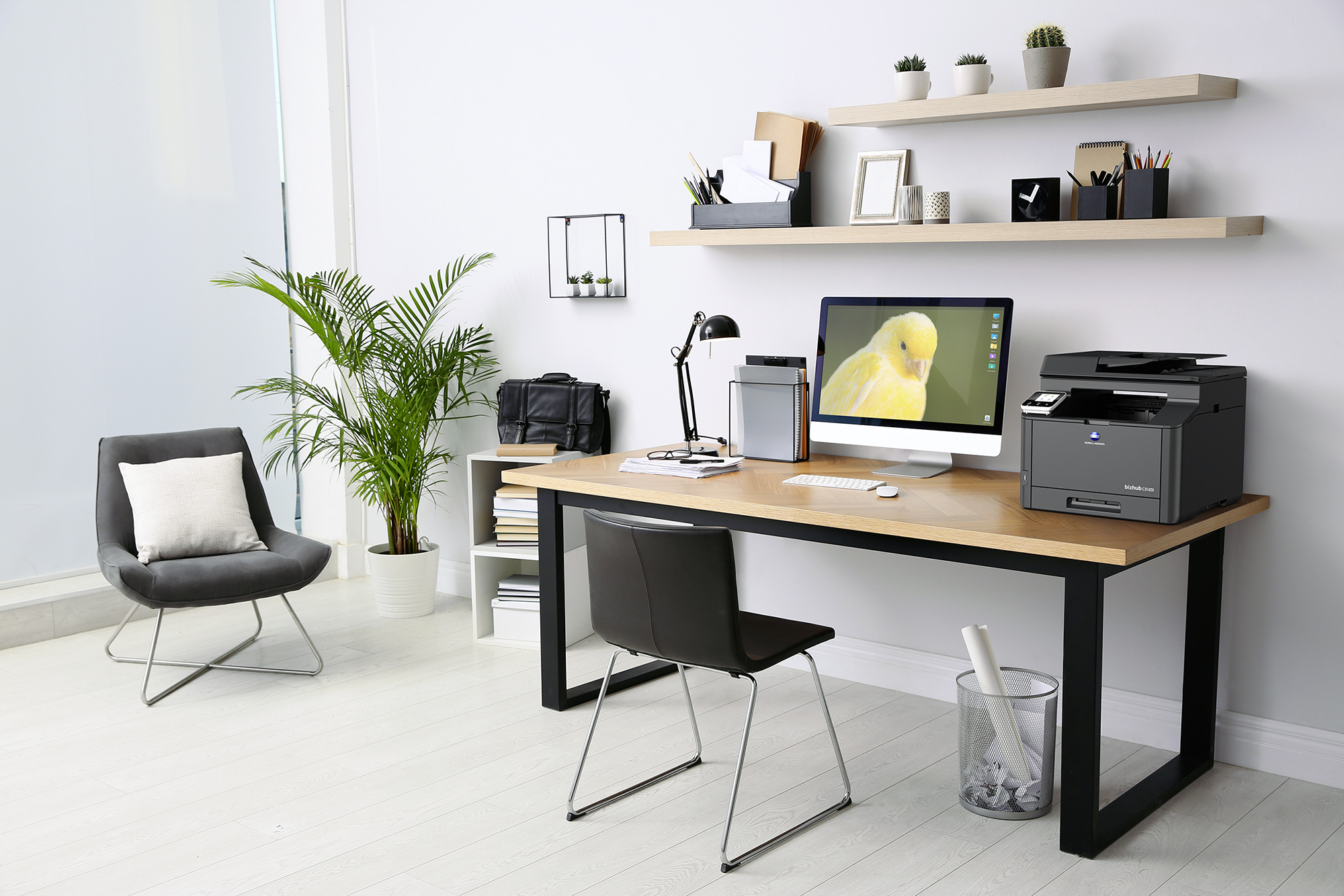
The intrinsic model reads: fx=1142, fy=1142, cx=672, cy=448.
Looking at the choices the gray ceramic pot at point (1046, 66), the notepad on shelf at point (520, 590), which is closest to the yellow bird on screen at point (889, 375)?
the gray ceramic pot at point (1046, 66)

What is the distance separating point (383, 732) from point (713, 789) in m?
1.04

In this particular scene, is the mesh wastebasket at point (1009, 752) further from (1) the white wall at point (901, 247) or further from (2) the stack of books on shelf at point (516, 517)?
(2) the stack of books on shelf at point (516, 517)

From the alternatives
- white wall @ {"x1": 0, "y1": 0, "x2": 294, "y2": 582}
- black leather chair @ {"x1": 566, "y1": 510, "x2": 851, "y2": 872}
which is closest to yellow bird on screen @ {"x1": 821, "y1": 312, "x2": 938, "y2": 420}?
black leather chair @ {"x1": 566, "y1": 510, "x2": 851, "y2": 872}

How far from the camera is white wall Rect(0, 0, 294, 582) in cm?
437

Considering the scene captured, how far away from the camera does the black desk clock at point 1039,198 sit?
3.04m

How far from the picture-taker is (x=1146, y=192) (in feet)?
9.41

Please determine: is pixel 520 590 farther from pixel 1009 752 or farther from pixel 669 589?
pixel 1009 752

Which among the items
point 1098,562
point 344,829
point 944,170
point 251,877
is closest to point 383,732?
point 344,829

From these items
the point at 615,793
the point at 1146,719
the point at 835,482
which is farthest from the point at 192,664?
the point at 1146,719

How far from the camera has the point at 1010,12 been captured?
3.19 m

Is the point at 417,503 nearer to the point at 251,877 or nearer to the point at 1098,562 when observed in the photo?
the point at 251,877

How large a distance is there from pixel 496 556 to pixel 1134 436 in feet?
7.81

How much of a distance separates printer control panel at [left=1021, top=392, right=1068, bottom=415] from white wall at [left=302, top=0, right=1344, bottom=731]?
1.57 ft

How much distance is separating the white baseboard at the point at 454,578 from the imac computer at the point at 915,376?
2059 mm
